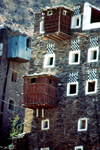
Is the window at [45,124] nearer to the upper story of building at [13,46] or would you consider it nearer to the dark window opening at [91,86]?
the dark window opening at [91,86]

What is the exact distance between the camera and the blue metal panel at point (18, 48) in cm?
5622

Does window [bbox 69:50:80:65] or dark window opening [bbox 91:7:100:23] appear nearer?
window [bbox 69:50:80:65]

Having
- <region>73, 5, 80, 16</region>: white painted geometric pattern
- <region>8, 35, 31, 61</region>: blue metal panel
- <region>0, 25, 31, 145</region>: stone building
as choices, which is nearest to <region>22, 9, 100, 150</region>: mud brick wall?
<region>73, 5, 80, 16</region>: white painted geometric pattern

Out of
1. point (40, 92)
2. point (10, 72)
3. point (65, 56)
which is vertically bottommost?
point (40, 92)

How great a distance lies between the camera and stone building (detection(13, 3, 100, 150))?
4553 cm

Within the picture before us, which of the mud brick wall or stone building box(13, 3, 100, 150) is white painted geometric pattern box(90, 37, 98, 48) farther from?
the mud brick wall

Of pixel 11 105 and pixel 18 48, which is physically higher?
pixel 18 48

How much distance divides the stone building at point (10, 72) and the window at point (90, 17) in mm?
10317

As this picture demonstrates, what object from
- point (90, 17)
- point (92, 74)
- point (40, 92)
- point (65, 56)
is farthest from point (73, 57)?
point (40, 92)

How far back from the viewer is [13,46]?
5656 centimetres

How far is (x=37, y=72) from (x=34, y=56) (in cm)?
182

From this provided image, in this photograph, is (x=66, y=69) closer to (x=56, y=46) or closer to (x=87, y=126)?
(x=56, y=46)

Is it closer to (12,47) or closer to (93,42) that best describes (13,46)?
(12,47)

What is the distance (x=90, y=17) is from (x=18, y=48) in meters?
11.0
